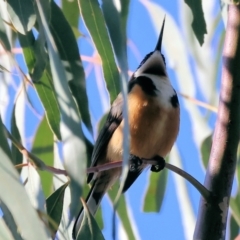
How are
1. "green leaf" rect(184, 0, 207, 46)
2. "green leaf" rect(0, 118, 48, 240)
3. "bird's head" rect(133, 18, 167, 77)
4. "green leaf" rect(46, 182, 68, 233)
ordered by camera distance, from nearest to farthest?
"green leaf" rect(0, 118, 48, 240) → "green leaf" rect(46, 182, 68, 233) → "green leaf" rect(184, 0, 207, 46) → "bird's head" rect(133, 18, 167, 77)

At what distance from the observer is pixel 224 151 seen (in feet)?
4.01

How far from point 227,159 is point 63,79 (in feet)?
1.20

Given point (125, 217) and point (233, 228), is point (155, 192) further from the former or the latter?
point (233, 228)

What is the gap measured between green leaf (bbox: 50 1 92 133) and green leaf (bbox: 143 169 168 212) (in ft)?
1.61

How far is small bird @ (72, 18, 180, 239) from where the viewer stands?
1.78 m

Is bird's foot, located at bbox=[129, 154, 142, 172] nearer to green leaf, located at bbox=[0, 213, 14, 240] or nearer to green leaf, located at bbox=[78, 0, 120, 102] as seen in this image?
green leaf, located at bbox=[78, 0, 120, 102]

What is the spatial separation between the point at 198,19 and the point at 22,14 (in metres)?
0.39

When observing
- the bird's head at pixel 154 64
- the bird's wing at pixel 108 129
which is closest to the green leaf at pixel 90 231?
the bird's wing at pixel 108 129

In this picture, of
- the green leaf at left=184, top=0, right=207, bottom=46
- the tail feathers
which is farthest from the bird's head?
the green leaf at left=184, top=0, right=207, bottom=46

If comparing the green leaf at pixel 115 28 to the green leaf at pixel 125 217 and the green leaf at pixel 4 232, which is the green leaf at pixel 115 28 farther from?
the green leaf at pixel 125 217

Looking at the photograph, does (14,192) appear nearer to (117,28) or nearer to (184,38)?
(117,28)

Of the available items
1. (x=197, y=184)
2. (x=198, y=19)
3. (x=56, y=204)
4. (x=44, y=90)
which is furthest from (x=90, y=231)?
(x=198, y=19)

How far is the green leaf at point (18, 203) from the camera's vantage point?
2.98 ft

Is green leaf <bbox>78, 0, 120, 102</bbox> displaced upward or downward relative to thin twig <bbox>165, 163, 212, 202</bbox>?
upward
